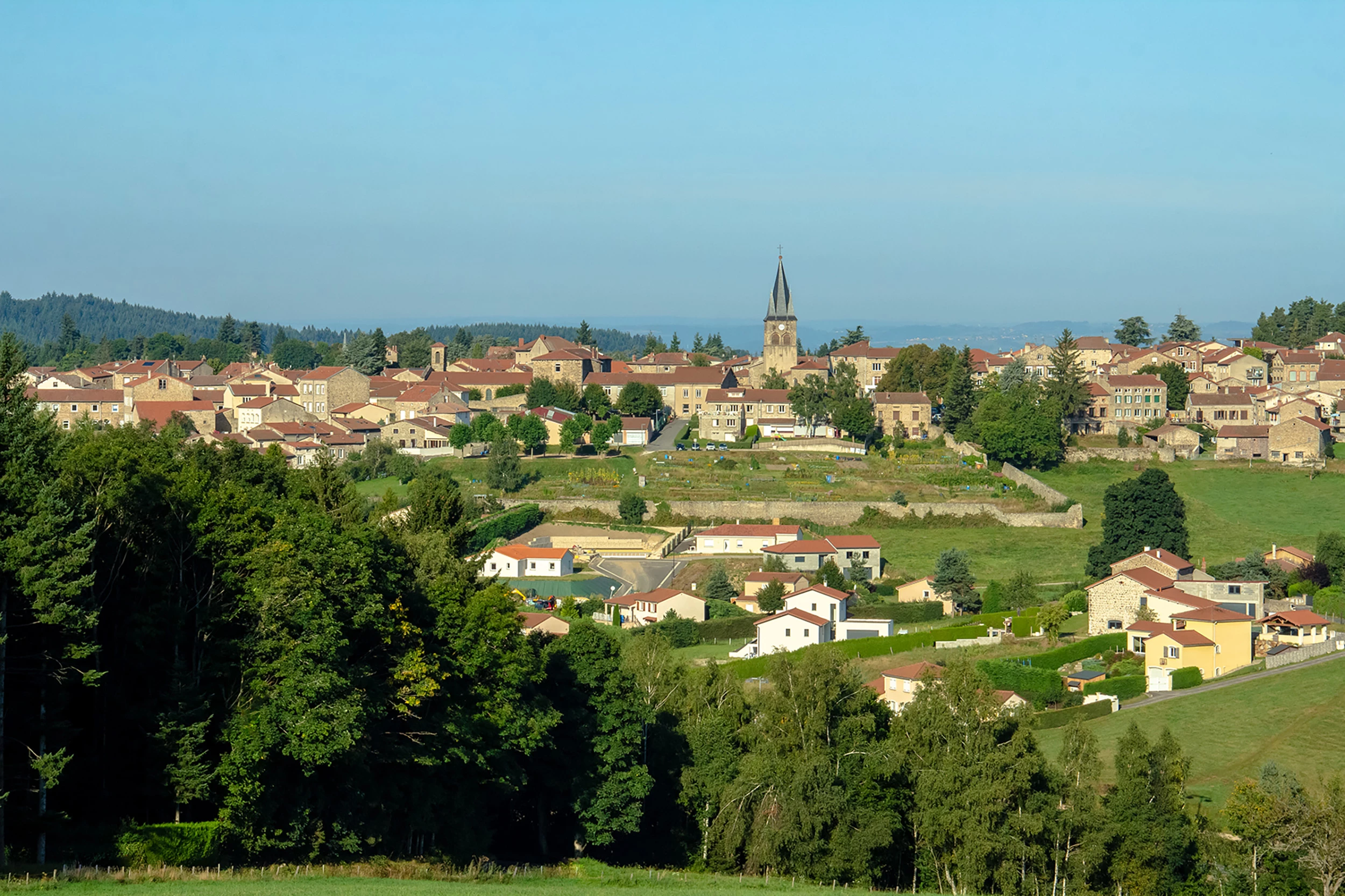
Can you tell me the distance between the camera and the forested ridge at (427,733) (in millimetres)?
18016

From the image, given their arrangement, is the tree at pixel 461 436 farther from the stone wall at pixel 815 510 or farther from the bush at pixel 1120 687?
the bush at pixel 1120 687

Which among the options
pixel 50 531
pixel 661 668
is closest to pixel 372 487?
pixel 661 668

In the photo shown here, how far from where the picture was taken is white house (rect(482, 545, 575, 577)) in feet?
164

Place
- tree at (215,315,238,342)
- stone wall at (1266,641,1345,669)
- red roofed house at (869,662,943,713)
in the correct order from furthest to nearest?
tree at (215,315,238,342) < stone wall at (1266,641,1345,669) < red roofed house at (869,662,943,713)

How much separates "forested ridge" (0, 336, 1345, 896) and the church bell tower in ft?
195

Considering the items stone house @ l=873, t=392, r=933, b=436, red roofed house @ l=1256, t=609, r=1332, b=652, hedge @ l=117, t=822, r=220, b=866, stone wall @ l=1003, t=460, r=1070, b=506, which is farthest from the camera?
stone house @ l=873, t=392, r=933, b=436

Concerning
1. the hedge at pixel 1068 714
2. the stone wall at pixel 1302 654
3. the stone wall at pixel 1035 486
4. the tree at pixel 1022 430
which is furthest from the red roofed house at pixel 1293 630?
the tree at pixel 1022 430

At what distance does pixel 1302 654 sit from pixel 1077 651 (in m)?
5.35

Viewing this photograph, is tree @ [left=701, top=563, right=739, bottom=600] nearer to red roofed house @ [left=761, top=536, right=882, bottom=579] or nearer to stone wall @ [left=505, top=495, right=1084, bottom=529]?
red roofed house @ [left=761, top=536, right=882, bottom=579]

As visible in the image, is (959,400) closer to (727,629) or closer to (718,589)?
(718,589)

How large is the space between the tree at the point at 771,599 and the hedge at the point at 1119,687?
43.9 feet

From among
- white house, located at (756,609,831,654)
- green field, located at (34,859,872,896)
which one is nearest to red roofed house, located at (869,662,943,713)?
white house, located at (756,609,831,654)

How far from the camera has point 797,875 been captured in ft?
72.7

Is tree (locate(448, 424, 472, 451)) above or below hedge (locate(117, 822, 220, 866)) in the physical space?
above
